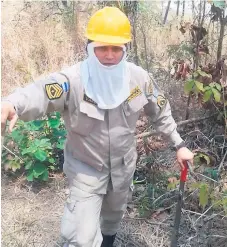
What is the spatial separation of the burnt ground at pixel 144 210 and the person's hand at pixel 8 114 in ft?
4.25

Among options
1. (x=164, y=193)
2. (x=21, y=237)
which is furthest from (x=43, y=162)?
(x=164, y=193)

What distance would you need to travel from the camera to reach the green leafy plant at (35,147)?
3.12 metres

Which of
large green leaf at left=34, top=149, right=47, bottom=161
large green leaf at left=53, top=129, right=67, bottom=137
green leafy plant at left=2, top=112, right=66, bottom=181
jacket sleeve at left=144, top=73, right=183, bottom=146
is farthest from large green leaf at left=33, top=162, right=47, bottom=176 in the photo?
jacket sleeve at left=144, top=73, right=183, bottom=146

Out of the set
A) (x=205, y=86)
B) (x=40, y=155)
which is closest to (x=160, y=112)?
(x=205, y=86)

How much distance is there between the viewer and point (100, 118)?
6.29ft

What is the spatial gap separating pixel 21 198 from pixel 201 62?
2.13 m

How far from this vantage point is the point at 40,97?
5.83 feet

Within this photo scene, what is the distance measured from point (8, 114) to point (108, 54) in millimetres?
568

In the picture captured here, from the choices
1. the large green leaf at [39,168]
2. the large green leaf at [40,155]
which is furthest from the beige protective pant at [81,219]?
the large green leaf at [39,168]

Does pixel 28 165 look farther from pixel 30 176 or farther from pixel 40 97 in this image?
pixel 40 97

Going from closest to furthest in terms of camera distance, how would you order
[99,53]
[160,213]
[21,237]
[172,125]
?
[99,53], [172,125], [21,237], [160,213]

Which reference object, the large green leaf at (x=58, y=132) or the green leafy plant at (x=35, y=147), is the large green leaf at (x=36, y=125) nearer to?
the green leafy plant at (x=35, y=147)

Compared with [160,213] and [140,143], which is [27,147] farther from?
[160,213]

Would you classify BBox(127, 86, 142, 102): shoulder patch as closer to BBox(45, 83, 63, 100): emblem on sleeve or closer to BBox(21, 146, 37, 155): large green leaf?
BBox(45, 83, 63, 100): emblem on sleeve
